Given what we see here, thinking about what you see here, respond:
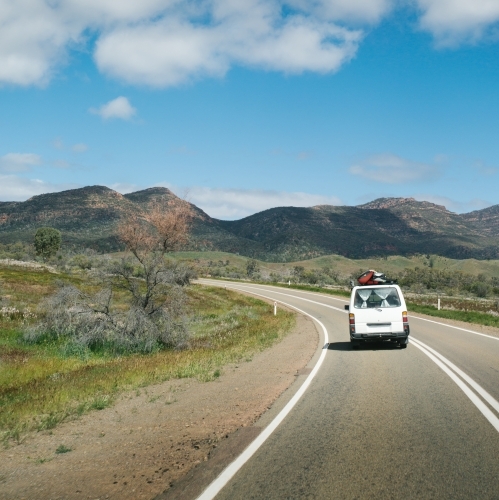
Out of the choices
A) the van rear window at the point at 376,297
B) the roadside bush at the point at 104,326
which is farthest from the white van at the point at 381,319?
the roadside bush at the point at 104,326

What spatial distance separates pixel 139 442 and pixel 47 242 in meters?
76.6

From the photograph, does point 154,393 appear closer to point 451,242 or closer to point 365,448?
point 365,448

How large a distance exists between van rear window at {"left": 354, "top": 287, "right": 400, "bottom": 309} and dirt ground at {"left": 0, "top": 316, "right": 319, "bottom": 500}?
235 inches

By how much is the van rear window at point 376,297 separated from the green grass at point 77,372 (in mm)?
3604

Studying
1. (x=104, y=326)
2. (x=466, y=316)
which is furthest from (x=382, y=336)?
(x=466, y=316)

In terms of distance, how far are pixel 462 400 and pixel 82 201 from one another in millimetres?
122189

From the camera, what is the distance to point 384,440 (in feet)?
21.0

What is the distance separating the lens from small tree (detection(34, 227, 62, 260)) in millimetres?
76625

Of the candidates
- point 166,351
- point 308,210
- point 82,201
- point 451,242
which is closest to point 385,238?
point 451,242

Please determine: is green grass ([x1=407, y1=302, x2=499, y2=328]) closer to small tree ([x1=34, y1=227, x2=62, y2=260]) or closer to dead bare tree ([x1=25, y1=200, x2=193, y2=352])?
dead bare tree ([x1=25, y1=200, x2=193, y2=352])

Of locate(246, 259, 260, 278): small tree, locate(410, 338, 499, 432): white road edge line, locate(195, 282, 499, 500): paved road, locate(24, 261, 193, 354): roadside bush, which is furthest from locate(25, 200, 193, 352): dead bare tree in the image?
locate(246, 259, 260, 278): small tree

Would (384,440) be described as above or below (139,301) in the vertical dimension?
below

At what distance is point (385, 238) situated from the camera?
6452 inches

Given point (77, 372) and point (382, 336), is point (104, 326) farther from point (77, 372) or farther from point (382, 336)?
point (382, 336)
